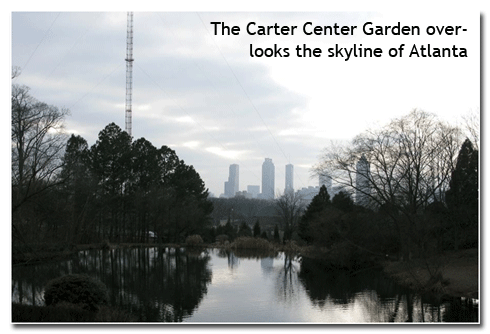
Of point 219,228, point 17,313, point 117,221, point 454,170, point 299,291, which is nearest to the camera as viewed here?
point 17,313

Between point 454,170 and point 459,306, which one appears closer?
point 459,306

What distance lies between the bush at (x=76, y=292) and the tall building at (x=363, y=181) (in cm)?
2037

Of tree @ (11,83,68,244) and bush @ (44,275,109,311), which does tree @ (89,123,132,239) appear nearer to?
tree @ (11,83,68,244)

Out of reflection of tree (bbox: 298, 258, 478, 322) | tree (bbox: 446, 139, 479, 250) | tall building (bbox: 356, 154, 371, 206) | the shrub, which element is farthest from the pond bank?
the shrub

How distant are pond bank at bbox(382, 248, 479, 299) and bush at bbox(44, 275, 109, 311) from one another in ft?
45.1

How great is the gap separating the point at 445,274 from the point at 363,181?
30.5ft

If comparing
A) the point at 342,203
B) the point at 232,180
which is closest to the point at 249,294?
the point at 232,180

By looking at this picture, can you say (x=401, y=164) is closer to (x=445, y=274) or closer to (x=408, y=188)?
(x=408, y=188)

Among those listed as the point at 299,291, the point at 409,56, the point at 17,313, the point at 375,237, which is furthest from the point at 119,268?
the point at 409,56

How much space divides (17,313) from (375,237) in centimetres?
2610

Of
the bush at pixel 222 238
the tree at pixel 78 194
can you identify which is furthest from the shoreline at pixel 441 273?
the bush at pixel 222 238

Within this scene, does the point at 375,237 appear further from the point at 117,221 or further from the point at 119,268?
the point at 117,221

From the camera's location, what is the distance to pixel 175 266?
3419 centimetres

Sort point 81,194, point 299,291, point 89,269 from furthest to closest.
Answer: point 81,194 < point 89,269 < point 299,291
